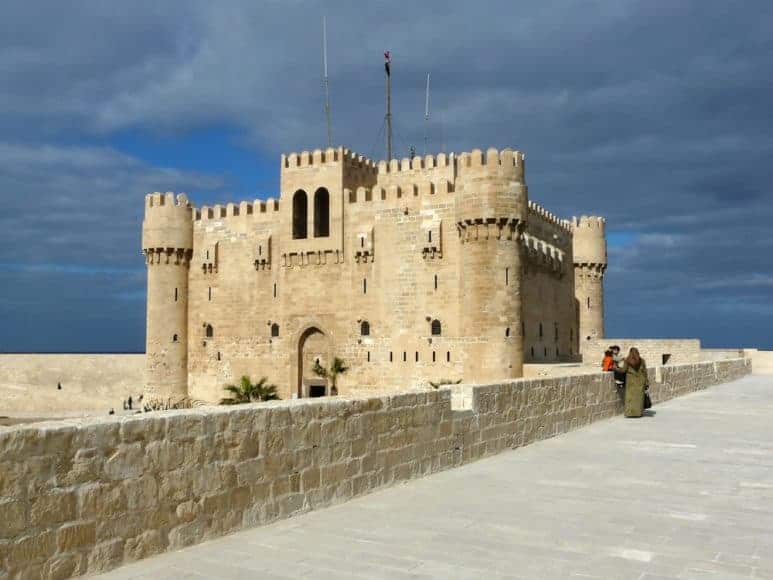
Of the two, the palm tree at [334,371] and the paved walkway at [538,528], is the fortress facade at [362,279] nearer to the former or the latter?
the palm tree at [334,371]

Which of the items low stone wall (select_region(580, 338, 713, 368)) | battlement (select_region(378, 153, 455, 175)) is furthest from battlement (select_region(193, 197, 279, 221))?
low stone wall (select_region(580, 338, 713, 368))

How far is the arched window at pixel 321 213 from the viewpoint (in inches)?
1294

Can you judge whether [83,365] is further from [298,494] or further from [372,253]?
[298,494]

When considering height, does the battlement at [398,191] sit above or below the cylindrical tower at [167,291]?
above

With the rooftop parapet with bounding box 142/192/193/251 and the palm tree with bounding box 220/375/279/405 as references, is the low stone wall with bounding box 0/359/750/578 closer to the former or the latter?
the palm tree with bounding box 220/375/279/405

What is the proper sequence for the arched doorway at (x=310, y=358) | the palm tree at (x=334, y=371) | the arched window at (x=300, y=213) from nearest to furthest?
the palm tree at (x=334, y=371), the arched doorway at (x=310, y=358), the arched window at (x=300, y=213)

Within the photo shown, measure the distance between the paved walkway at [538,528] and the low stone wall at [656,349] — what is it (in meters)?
26.7

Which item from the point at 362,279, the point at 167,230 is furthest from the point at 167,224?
the point at 362,279

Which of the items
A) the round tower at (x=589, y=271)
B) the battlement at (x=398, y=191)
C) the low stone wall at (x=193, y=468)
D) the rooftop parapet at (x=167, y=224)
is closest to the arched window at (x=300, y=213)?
the battlement at (x=398, y=191)

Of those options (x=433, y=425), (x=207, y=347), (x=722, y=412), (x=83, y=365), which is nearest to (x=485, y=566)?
(x=433, y=425)

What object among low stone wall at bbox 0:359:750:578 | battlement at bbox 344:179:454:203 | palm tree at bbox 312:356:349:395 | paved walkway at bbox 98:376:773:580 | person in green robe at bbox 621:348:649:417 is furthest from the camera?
palm tree at bbox 312:356:349:395

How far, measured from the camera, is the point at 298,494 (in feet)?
21.5

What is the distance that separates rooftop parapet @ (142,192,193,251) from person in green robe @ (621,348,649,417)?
2499 centimetres

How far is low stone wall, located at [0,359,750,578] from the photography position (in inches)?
180
